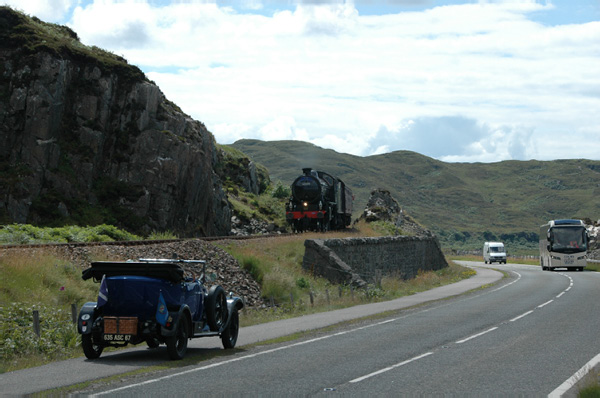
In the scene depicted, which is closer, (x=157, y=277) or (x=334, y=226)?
(x=157, y=277)

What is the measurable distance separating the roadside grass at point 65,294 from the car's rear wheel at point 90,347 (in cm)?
91

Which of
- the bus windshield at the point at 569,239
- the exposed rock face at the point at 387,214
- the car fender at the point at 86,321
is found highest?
the exposed rock face at the point at 387,214

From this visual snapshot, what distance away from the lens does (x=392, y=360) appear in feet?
43.4

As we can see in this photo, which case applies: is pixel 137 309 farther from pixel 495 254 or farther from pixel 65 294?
pixel 495 254

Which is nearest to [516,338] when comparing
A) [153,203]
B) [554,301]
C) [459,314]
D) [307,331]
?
[307,331]

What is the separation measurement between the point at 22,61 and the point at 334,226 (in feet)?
73.1

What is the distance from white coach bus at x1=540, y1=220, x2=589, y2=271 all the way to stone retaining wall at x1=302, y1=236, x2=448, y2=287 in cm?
831

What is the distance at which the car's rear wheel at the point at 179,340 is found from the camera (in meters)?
13.2

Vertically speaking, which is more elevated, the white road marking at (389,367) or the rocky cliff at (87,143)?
the rocky cliff at (87,143)

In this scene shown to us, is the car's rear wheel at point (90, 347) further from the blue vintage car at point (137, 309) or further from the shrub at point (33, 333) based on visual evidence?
the shrub at point (33, 333)

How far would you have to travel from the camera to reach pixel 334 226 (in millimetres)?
50375

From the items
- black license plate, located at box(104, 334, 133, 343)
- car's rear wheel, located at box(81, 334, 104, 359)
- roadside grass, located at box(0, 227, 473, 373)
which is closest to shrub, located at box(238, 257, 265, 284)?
roadside grass, located at box(0, 227, 473, 373)

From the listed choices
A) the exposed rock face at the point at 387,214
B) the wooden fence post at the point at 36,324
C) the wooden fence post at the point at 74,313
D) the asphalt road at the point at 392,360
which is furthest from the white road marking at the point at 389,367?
the exposed rock face at the point at 387,214

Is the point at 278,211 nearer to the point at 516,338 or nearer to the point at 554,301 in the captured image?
the point at 554,301
